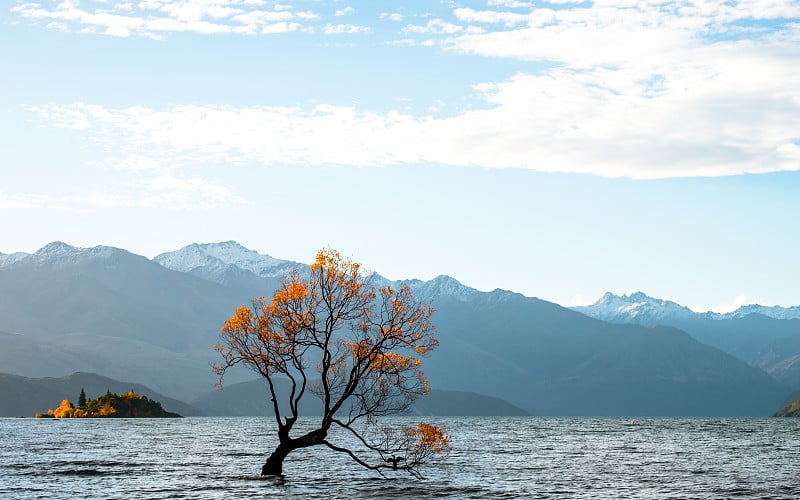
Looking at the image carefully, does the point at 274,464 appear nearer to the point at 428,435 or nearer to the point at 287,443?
the point at 287,443

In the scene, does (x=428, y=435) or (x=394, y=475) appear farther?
(x=394, y=475)

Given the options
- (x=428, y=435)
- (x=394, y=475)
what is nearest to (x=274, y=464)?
(x=394, y=475)

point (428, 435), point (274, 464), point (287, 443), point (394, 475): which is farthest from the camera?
point (394, 475)

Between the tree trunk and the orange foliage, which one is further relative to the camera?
the tree trunk

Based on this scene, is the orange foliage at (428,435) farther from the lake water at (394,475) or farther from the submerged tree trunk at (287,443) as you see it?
the submerged tree trunk at (287,443)

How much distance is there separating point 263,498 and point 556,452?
8149cm

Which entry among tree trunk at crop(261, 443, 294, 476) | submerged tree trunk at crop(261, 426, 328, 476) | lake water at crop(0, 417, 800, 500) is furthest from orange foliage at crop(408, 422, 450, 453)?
tree trunk at crop(261, 443, 294, 476)

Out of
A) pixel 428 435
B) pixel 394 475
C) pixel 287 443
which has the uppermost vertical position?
pixel 428 435

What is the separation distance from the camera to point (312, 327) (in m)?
71.6

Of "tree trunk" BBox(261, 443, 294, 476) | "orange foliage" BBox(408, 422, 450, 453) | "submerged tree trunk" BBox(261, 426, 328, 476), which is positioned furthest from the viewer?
"tree trunk" BBox(261, 443, 294, 476)

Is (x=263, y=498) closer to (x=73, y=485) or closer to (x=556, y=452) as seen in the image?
(x=73, y=485)

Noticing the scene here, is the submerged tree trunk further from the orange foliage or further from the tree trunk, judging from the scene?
the orange foliage

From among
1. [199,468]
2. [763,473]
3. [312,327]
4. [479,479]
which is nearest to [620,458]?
[763,473]

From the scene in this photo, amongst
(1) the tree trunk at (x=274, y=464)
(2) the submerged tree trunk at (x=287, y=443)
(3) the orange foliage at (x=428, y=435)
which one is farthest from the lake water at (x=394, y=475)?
(3) the orange foliage at (x=428, y=435)
